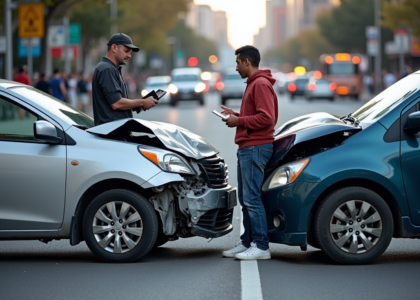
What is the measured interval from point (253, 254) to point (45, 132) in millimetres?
1989

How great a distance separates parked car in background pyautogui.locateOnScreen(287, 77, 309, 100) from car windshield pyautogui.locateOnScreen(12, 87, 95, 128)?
49.2 m

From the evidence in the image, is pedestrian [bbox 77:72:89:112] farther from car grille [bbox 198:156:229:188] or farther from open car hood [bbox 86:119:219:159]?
car grille [bbox 198:156:229:188]

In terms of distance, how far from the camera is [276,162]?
735 centimetres

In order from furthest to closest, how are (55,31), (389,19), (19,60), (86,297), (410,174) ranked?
(19,60)
(389,19)
(55,31)
(410,174)
(86,297)

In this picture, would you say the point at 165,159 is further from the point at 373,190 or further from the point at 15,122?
the point at 373,190

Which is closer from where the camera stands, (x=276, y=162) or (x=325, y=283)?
(x=325, y=283)

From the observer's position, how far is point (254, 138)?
7.24 meters

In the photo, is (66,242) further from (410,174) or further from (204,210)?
(410,174)

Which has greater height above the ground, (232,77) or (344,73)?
(344,73)

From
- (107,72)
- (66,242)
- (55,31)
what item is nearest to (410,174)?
(107,72)

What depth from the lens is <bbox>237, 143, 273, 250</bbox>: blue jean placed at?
7211 millimetres

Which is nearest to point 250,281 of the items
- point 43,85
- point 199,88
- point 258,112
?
point 258,112

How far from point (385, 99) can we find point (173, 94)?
3809 cm

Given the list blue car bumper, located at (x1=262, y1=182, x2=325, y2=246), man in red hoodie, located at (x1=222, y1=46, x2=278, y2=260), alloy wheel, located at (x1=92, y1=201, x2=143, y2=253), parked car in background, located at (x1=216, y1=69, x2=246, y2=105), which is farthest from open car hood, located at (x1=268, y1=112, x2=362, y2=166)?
parked car in background, located at (x1=216, y1=69, x2=246, y2=105)
